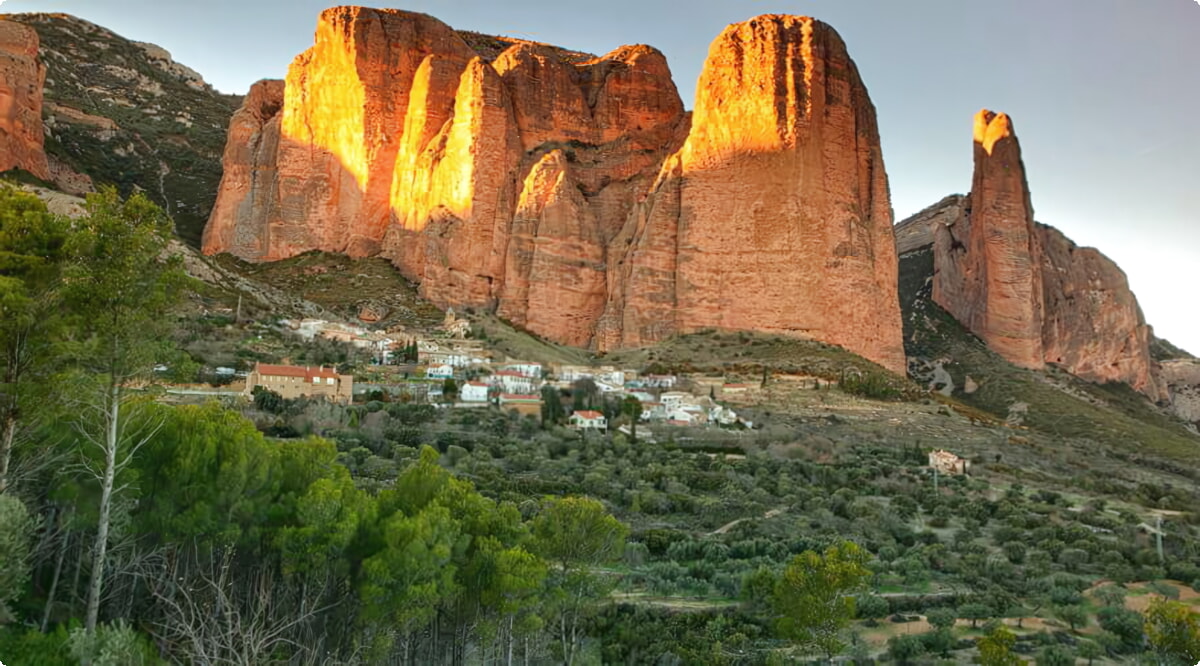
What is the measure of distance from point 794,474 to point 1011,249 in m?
42.5

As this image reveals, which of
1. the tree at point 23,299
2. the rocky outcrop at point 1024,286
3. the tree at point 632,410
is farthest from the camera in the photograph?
the rocky outcrop at point 1024,286

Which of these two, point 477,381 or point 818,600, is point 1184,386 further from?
point 818,600

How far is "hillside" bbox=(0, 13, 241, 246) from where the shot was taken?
220 feet

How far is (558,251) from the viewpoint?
189 feet

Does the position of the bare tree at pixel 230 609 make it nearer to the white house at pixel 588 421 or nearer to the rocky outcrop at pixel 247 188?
the white house at pixel 588 421

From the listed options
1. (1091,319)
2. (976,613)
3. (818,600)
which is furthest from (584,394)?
(1091,319)

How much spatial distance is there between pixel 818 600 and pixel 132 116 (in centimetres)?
8095

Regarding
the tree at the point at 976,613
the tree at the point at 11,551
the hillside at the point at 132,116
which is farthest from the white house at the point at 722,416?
the hillside at the point at 132,116

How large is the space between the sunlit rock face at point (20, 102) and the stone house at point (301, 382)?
901 inches

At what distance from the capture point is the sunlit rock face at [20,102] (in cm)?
4503

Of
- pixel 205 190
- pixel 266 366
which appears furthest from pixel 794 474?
pixel 205 190

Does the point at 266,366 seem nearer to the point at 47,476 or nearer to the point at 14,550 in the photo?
the point at 47,476

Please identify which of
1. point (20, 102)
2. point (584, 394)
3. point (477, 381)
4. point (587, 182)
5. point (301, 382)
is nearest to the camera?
point (301, 382)

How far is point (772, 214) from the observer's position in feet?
170
